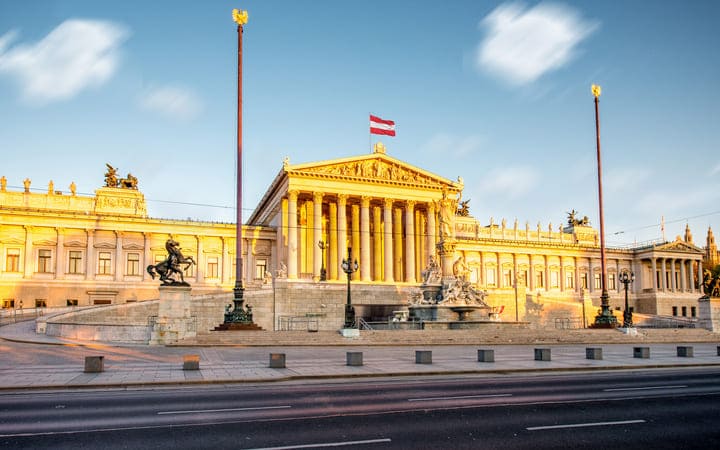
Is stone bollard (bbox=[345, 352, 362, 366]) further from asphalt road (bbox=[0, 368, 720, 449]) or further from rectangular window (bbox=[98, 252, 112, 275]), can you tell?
rectangular window (bbox=[98, 252, 112, 275])

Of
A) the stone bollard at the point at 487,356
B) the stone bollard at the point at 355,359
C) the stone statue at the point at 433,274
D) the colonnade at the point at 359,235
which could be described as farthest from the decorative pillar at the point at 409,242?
the stone bollard at the point at 355,359

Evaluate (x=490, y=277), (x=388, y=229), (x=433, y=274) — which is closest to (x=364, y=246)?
(x=388, y=229)

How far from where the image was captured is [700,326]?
5341 cm

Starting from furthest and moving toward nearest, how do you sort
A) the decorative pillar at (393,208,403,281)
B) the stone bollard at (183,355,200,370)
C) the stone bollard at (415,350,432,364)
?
the decorative pillar at (393,208,403,281), the stone bollard at (415,350,432,364), the stone bollard at (183,355,200,370)

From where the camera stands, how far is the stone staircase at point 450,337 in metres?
34.1

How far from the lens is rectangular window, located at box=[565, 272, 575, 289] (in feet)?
336

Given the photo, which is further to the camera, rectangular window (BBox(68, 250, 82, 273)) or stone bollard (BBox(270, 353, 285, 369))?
rectangular window (BBox(68, 250, 82, 273))

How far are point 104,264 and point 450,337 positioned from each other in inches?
1996

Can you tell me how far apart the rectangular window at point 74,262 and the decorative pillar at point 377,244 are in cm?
3606

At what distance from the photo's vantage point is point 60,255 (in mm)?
71000

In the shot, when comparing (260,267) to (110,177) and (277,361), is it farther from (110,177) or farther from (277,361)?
(277,361)

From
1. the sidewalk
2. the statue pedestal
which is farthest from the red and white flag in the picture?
the statue pedestal

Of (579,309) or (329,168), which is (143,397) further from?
(579,309)

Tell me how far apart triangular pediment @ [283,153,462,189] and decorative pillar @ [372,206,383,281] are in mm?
4728
